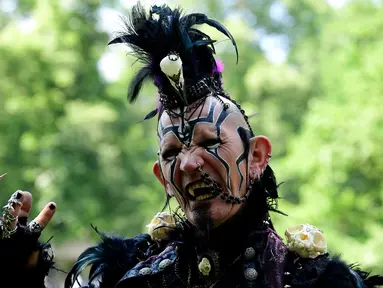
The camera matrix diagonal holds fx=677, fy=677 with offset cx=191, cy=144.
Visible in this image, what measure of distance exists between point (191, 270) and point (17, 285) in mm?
833

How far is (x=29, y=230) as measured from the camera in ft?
10.5

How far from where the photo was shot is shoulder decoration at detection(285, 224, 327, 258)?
3.21m

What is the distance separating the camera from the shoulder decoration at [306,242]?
127 inches

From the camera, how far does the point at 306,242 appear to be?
3.22 meters

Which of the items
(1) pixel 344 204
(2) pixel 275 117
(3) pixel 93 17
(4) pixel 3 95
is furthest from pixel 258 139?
(2) pixel 275 117

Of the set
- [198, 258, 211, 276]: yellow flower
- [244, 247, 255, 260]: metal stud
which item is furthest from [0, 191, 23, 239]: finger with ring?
[244, 247, 255, 260]: metal stud

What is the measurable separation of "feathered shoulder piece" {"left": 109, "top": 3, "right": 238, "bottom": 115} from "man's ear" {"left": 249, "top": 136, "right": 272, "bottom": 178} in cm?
35

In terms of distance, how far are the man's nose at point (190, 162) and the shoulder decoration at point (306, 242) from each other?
568mm

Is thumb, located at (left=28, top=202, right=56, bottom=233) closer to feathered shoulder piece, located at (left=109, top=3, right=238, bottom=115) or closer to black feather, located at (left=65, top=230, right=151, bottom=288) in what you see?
black feather, located at (left=65, top=230, right=151, bottom=288)

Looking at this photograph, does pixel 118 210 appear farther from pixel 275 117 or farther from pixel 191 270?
pixel 191 270

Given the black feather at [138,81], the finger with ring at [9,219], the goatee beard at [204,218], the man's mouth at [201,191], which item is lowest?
the finger with ring at [9,219]

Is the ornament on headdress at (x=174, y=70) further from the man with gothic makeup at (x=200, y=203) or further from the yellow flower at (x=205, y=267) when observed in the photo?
the yellow flower at (x=205, y=267)

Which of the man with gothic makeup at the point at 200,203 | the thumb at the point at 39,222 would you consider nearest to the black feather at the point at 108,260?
A: the man with gothic makeup at the point at 200,203

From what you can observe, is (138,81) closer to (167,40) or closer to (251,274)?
(167,40)
